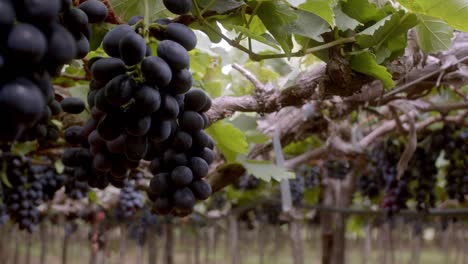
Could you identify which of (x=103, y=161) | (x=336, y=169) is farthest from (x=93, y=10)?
(x=336, y=169)

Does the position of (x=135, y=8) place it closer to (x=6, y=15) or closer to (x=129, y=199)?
(x=6, y=15)

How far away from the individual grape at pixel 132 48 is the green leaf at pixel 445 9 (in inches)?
20.9

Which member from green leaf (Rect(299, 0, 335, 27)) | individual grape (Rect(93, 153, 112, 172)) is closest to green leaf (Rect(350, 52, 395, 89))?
green leaf (Rect(299, 0, 335, 27))

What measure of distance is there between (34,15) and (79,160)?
2.24ft

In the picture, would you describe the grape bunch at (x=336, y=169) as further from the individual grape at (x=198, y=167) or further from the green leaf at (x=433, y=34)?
the individual grape at (x=198, y=167)

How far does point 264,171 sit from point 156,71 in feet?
2.71

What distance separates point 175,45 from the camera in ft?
2.19

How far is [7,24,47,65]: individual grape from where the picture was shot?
17.5 inches

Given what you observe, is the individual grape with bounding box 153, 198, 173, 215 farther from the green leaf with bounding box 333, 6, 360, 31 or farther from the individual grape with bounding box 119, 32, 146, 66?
the green leaf with bounding box 333, 6, 360, 31

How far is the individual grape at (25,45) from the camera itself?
45cm

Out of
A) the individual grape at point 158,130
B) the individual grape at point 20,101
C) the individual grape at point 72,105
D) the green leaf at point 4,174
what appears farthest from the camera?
the green leaf at point 4,174

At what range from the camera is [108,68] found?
2.19 feet

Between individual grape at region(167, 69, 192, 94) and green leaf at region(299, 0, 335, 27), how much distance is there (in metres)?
0.27

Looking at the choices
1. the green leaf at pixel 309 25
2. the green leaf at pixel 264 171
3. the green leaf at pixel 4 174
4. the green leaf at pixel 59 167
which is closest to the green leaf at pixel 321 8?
the green leaf at pixel 309 25
